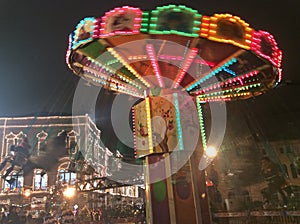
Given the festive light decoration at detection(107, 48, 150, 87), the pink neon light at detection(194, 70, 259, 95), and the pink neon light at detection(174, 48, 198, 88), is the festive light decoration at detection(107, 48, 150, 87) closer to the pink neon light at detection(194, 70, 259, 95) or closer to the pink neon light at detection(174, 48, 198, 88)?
the pink neon light at detection(174, 48, 198, 88)

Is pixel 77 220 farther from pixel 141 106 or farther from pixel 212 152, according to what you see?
pixel 141 106

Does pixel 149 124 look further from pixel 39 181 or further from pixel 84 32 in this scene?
pixel 39 181

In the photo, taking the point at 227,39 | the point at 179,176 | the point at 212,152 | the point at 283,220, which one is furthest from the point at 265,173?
the point at 227,39

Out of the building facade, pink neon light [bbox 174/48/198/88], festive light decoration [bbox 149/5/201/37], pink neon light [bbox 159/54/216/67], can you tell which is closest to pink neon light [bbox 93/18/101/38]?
festive light decoration [bbox 149/5/201/37]

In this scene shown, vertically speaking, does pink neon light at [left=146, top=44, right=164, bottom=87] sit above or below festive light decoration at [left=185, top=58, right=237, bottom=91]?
above

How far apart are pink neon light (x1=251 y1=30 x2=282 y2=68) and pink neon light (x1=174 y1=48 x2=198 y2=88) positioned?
4.98 ft

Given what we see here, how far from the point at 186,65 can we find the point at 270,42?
8.07 feet

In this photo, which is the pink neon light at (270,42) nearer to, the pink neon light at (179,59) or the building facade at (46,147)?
the pink neon light at (179,59)

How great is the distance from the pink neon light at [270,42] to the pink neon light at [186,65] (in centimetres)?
152

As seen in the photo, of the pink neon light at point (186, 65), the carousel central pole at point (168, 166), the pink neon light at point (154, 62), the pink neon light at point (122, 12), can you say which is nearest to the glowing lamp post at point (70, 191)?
the carousel central pole at point (168, 166)

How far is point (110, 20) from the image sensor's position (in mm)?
6887

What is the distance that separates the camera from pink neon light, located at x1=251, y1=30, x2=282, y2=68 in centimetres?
732

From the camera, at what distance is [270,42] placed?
781 cm

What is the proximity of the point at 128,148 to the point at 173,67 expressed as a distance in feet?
79.4
